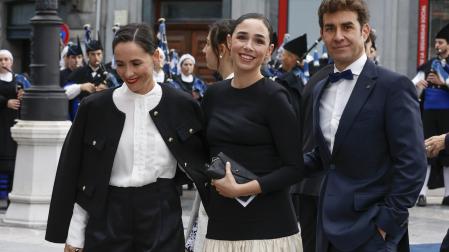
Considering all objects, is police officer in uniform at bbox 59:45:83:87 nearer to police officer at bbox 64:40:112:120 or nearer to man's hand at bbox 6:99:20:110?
police officer at bbox 64:40:112:120

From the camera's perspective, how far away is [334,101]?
4301 mm

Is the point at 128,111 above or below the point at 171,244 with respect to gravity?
above

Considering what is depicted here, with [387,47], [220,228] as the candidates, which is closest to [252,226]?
[220,228]

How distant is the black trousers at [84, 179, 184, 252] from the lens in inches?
167

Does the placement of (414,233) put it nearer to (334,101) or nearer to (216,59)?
(216,59)

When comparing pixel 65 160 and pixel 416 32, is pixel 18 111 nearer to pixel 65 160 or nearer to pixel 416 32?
pixel 65 160

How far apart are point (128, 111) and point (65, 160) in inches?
14.5

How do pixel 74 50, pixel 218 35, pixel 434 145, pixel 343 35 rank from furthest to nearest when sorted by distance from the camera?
pixel 74 50
pixel 218 35
pixel 434 145
pixel 343 35

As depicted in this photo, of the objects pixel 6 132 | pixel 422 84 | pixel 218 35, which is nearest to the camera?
pixel 218 35

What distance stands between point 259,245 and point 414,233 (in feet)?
18.4

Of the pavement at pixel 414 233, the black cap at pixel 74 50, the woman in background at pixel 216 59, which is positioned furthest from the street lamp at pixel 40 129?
the woman in background at pixel 216 59

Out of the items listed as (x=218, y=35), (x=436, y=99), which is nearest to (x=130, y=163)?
(x=218, y=35)

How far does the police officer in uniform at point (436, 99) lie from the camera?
38.5 ft

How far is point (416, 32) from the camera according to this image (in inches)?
765
